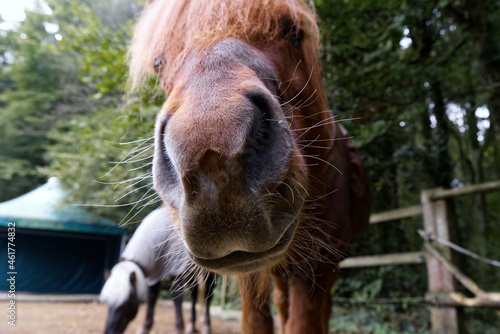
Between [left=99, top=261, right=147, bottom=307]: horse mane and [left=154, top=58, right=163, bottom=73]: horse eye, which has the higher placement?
[left=154, top=58, right=163, bottom=73]: horse eye

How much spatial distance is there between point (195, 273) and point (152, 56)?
1.02 meters

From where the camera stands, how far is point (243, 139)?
30.8 inches

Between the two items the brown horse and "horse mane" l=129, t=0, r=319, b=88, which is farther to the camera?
"horse mane" l=129, t=0, r=319, b=88

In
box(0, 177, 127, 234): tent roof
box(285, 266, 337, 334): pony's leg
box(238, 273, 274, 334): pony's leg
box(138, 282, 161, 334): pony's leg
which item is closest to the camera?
box(285, 266, 337, 334): pony's leg

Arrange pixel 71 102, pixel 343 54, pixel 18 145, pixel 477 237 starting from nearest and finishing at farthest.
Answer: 1. pixel 343 54
2. pixel 477 237
3. pixel 18 145
4. pixel 71 102

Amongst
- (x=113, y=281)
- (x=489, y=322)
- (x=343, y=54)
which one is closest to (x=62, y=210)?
(x=113, y=281)

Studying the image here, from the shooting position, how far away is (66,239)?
7059 millimetres

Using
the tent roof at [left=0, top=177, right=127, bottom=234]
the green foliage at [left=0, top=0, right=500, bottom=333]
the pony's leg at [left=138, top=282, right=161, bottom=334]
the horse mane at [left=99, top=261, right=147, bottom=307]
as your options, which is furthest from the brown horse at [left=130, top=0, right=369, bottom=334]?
the tent roof at [left=0, top=177, right=127, bottom=234]

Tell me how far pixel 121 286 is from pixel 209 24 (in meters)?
3.03

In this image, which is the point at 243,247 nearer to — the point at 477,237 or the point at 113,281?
the point at 113,281

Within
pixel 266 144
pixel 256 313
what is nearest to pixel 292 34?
pixel 266 144

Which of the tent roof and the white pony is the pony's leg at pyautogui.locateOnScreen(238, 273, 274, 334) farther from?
the tent roof

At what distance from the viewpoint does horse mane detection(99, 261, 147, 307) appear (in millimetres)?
3244

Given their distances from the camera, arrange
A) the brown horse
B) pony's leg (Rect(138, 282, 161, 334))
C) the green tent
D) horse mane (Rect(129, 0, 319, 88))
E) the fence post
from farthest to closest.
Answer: the green tent → pony's leg (Rect(138, 282, 161, 334)) → the fence post → horse mane (Rect(129, 0, 319, 88)) → the brown horse
